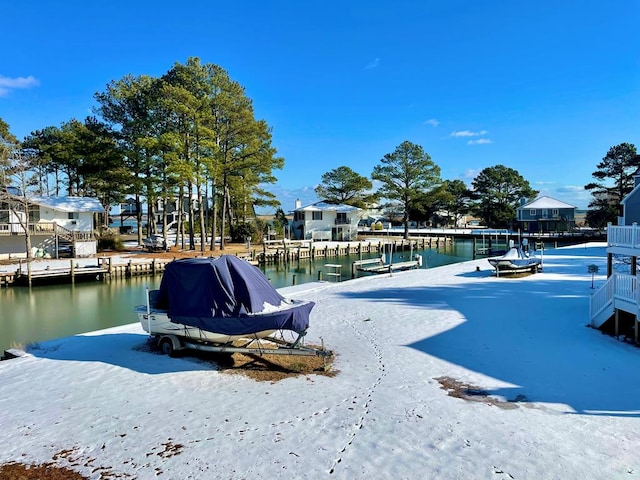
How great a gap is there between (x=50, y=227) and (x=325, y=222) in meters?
32.7

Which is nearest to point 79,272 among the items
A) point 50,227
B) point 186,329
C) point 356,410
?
point 50,227

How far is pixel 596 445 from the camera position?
19.0 feet

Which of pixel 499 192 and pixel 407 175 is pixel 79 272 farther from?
pixel 499 192

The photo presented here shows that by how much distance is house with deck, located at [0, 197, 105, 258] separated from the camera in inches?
1272

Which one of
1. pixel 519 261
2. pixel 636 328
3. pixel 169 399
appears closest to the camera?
pixel 169 399

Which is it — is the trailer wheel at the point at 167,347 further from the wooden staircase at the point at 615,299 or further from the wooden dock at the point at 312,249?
the wooden dock at the point at 312,249

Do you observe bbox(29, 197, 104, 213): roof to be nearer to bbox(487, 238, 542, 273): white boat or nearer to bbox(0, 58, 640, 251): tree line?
bbox(0, 58, 640, 251): tree line

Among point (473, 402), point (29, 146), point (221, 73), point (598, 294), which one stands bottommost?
point (473, 402)

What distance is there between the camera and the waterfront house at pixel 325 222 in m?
57.0

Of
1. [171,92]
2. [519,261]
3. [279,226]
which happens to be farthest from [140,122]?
[519,261]

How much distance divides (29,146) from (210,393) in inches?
1912

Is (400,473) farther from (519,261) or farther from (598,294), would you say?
(519,261)

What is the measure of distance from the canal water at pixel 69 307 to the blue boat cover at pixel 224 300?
5652mm

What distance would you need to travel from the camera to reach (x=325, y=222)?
58.1 m
